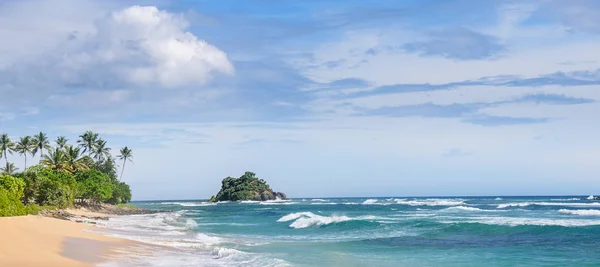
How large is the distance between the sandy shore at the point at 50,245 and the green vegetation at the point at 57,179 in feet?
19.4

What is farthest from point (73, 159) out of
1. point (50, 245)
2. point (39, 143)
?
point (50, 245)

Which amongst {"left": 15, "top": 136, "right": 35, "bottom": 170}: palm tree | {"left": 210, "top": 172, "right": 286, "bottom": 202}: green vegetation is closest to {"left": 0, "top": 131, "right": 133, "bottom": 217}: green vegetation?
{"left": 15, "top": 136, "right": 35, "bottom": 170}: palm tree

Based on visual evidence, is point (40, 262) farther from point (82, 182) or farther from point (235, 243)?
point (82, 182)

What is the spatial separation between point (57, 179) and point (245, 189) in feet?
263

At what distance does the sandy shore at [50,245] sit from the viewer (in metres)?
16.8

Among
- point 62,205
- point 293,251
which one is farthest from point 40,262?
point 62,205

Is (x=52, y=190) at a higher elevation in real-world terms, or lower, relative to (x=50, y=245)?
higher

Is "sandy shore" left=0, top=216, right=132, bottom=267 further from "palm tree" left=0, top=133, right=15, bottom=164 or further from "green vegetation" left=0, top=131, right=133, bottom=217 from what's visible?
"palm tree" left=0, top=133, right=15, bottom=164

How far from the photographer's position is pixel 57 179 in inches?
1971

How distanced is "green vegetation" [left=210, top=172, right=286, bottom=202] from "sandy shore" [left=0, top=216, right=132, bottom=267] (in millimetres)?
100467

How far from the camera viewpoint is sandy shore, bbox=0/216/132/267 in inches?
662

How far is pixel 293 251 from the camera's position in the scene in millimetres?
24031

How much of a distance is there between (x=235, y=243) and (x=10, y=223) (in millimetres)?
9475

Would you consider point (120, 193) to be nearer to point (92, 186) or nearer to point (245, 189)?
point (92, 186)
